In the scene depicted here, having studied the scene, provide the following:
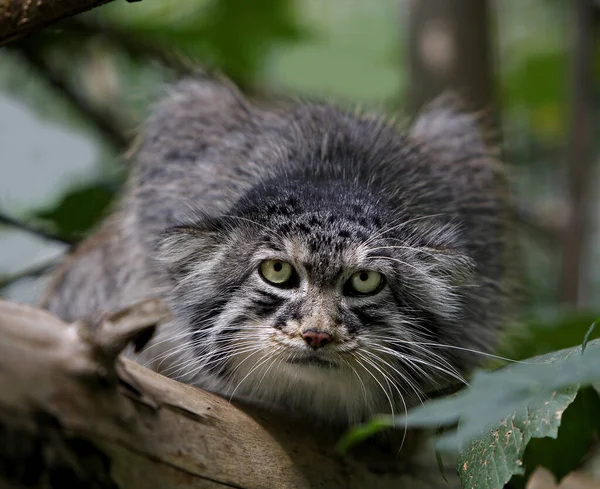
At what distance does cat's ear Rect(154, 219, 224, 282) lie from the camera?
380 centimetres

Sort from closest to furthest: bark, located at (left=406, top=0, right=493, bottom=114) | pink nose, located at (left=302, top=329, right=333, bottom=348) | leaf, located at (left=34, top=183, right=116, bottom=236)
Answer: pink nose, located at (left=302, top=329, right=333, bottom=348) → leaf, located at (left=34, top=183, right=116, bottom=236) → bark, located at (left=406, top=0, right=493, bottom=114)

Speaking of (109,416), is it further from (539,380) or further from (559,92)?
(559,92)

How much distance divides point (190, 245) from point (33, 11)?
1.24 meters

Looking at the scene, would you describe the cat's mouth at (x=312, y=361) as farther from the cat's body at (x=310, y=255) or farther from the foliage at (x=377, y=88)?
the foliage at (x=377, y=88)

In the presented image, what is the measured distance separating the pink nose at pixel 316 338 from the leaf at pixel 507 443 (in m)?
0.68

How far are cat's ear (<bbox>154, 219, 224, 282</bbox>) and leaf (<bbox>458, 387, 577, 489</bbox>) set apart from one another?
154 cm

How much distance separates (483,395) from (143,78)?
17.5 feet

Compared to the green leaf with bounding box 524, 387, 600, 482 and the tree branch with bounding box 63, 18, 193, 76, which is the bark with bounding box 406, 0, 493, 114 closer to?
the tree branch with bounding box 63, 18, 193, 76

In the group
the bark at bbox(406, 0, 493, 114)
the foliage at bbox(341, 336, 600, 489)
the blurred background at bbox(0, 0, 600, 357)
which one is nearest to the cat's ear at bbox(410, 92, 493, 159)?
the blurred background at bbox(0, 0, 600, 357)

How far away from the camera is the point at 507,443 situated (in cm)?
276

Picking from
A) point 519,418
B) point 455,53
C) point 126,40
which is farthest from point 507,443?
point 126,40

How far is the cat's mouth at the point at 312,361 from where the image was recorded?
334 centimetres

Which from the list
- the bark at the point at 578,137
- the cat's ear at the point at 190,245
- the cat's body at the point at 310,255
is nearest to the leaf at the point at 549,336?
the cat's body at the point at 310,255

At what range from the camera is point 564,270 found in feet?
21.1
